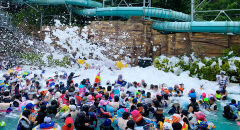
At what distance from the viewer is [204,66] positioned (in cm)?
1206

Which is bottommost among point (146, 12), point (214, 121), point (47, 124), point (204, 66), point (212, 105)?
point (214, 121)

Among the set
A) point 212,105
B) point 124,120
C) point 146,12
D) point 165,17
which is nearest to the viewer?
point 124,120

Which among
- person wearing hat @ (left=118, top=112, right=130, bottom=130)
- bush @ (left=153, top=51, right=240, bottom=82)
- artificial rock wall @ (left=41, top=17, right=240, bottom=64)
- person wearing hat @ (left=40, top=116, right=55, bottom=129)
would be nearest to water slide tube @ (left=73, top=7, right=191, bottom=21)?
artificial rock wall @ (left=41, top=17, right=240, bottom=64)

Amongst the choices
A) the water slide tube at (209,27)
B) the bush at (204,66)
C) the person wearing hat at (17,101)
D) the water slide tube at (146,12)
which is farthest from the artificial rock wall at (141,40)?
the person wearing hat at (17,101)

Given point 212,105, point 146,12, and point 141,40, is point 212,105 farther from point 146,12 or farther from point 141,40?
point 146,12

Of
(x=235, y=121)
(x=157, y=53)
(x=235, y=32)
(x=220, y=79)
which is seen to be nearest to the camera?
(x=235, y=121)

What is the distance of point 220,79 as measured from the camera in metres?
10.5

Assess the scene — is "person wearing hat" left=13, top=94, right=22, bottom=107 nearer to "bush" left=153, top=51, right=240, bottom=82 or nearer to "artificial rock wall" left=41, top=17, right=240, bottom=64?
"bush" left=153, top=51, right=240, bottom=82

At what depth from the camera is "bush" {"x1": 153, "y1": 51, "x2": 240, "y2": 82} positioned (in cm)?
1137

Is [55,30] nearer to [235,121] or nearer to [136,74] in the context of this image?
[136,74]

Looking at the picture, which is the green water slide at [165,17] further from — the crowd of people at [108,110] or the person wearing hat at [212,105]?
the person wearing hat at [212,105]

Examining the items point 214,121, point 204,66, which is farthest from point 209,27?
point 214,121

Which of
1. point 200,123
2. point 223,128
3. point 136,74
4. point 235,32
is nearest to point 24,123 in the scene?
point 200,123

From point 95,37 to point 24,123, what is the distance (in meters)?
13.0
